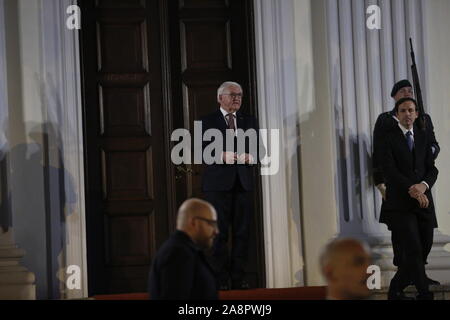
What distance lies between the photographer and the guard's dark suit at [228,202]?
710 centimetres

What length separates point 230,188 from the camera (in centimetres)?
711

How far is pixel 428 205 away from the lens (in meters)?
6.68

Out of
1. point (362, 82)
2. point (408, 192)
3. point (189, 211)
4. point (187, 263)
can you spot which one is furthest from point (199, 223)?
point (362, 82)

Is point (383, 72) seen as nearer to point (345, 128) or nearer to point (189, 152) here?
point (345, 128)

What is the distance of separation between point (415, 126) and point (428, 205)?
24.8 inches

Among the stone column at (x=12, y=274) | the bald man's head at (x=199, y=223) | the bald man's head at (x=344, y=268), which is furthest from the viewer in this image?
the stone column at (x=12, y=274)

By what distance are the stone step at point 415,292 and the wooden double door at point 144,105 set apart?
106cm

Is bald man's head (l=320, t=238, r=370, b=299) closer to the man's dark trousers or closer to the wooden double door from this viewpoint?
the man's dark trousers

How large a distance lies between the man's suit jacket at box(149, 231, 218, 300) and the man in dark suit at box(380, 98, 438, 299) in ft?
9.28

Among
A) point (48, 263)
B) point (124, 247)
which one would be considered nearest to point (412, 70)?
point (124, 247)

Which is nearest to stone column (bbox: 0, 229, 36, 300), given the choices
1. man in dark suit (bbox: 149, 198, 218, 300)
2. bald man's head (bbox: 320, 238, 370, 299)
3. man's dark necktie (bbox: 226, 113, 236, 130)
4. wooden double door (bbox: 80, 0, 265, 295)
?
wooden double door (bbox: 80, 0, 265, 295)

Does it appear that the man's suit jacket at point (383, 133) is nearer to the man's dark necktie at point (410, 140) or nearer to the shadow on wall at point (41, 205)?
the man's dark necktie at point (410, 140)

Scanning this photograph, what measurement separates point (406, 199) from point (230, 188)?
1.36 metres

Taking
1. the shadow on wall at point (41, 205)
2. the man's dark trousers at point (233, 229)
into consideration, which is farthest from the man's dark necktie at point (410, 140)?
the shadow on wall at point (41, 205)
